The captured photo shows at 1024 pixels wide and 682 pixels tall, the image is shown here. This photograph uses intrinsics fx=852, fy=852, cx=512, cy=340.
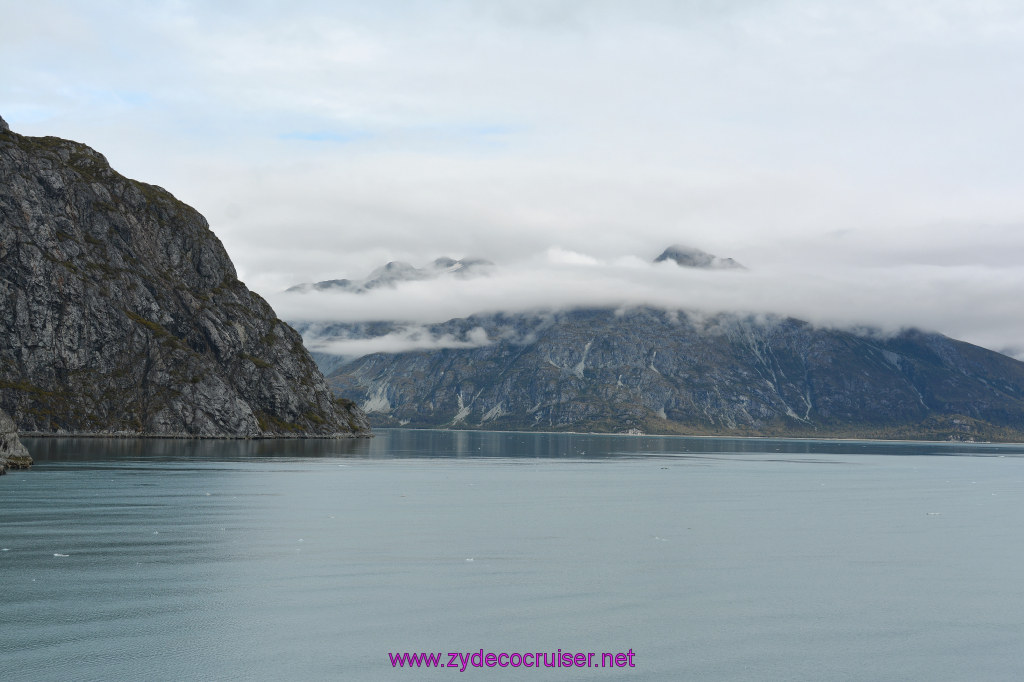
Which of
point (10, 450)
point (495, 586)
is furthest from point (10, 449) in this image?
point (495, 586)

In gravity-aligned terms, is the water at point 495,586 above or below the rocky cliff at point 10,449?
below

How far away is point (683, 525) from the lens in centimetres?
7606

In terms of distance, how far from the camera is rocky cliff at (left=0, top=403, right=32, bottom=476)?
394 feet

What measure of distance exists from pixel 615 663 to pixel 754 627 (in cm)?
935

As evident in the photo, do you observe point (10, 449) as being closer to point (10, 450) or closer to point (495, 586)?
point (10, 450)

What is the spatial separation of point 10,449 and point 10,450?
31 cm

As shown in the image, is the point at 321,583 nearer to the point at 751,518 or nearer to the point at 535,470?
the point at 751,518

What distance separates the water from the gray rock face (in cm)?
2645

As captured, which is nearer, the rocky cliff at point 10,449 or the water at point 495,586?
the water at point 495,586

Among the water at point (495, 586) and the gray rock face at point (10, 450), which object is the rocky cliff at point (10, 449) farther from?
the water at point (495, 586)

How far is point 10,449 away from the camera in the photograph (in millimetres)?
124000

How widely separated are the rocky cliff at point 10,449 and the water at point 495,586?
2643 cm

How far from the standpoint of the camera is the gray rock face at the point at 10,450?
120 meters

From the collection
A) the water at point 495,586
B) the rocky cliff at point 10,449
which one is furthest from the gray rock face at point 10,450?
the water at point 495,586
